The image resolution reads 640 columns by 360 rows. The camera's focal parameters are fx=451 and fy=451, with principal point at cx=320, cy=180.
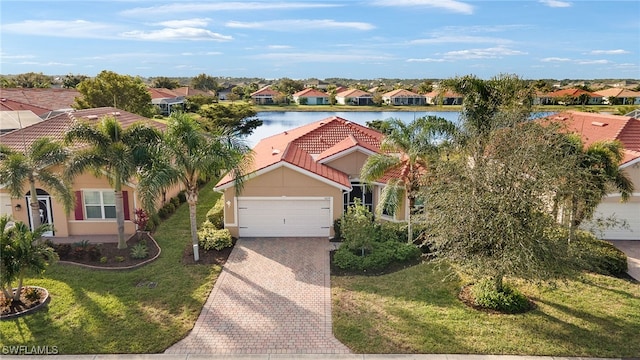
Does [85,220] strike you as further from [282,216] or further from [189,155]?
[282,216]

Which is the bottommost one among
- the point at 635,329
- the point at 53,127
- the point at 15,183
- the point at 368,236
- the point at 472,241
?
the point at 635,329

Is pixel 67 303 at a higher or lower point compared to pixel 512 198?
lower

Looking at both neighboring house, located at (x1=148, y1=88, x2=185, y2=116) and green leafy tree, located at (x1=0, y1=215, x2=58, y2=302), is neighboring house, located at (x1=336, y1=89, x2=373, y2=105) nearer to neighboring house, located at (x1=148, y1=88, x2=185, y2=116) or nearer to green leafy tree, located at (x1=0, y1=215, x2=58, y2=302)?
neighboring house, located at (x1=148, y1=88, x2=185, y2=116)

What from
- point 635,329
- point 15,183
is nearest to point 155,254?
point 15,183

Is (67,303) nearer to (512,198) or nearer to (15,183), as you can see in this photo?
(15,183)

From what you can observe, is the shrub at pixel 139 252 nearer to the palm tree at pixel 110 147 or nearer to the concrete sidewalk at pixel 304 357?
the palm tree at pixel 110 147

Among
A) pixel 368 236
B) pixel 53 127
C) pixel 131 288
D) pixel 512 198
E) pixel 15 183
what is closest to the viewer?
pixel 512 198
